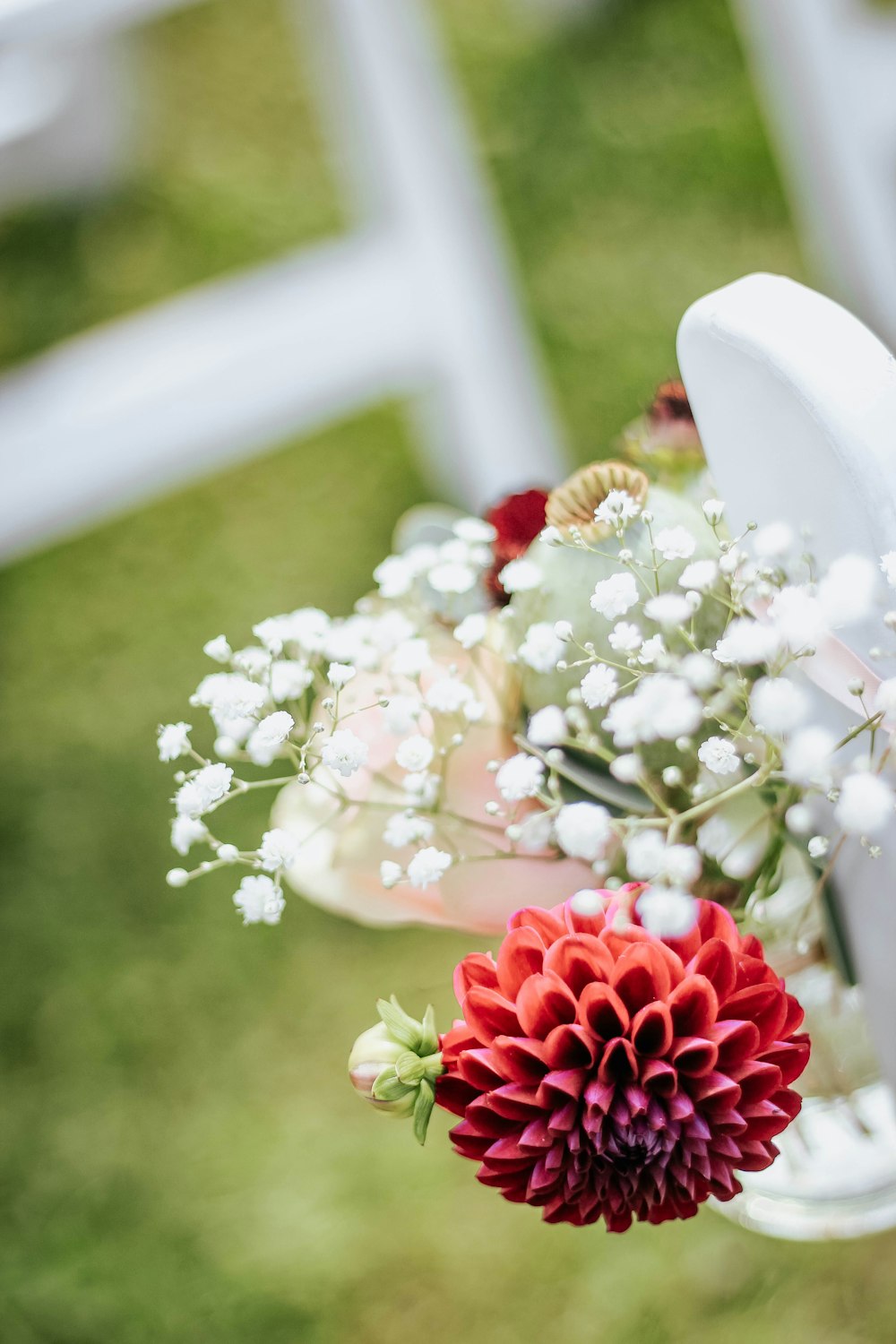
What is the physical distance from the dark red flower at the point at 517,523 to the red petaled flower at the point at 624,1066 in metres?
0.14

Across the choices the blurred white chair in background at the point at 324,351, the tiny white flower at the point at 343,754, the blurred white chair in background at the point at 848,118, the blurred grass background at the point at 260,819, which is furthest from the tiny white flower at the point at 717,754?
the blurred white chair in background at the point at 848,118

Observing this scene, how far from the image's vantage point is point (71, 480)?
3.12 feet

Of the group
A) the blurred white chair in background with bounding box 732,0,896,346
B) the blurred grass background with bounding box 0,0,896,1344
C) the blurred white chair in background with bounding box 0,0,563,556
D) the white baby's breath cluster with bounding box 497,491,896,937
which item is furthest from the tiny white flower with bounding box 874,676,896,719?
Answer: the blurred white chair in background with bounding box 732,0,896,346

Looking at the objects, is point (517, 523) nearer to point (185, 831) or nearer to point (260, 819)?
point (185, 831)

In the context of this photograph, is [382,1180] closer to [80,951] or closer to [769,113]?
[80,951]

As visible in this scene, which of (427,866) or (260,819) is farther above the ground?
(427,866)

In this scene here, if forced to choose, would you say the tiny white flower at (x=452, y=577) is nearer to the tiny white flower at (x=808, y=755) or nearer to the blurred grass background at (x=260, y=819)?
the tiny white flower at (x=808, y=755)

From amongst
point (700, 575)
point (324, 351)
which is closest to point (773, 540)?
point (700, 575)

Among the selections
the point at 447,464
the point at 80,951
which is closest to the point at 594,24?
the point at 447,464

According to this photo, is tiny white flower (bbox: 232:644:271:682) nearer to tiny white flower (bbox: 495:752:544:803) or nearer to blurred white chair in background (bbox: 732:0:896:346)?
tiny white flower (bbox: 495:752:544:803)

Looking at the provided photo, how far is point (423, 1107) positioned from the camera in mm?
346

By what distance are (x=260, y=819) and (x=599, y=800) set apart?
78 centimetres

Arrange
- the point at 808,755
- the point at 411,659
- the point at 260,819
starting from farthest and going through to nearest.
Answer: the point at 260,819
the point at 411,659
the point at 808,755

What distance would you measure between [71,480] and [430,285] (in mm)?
348
